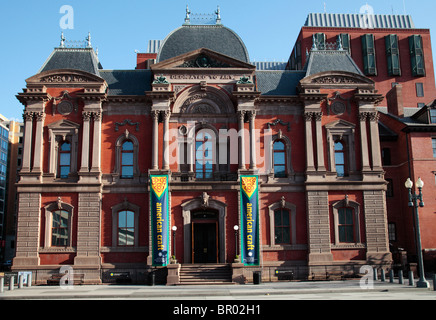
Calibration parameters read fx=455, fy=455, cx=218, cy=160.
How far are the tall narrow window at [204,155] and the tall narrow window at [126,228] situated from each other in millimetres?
5798

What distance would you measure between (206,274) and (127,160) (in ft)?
34.1

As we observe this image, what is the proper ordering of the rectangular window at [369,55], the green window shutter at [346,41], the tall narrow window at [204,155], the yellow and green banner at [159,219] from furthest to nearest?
the green window shutter at [346,41]
the rectangular window at [369,55]
the tall narrow window at [204,155]
the yellow and green banner at [159,219]

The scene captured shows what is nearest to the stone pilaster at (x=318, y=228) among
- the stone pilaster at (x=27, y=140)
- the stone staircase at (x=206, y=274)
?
the stone staircase at (x=206, y=274)

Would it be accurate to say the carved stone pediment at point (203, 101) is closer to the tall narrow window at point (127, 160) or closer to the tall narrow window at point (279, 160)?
the tall narrow window at point (279, 160)

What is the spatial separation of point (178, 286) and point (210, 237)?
17.2 feet

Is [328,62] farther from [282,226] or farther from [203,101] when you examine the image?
[282,226]

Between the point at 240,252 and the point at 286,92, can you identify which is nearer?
the point at 240,252

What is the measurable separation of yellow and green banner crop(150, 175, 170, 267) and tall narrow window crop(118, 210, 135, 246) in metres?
2.42

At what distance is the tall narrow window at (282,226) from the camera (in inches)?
1321

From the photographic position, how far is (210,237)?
Result: 33.1 metres

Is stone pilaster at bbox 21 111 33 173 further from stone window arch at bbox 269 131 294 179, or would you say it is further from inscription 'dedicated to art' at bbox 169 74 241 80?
stone window arch at bbox 269 131 294 179

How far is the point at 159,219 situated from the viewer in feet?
103
